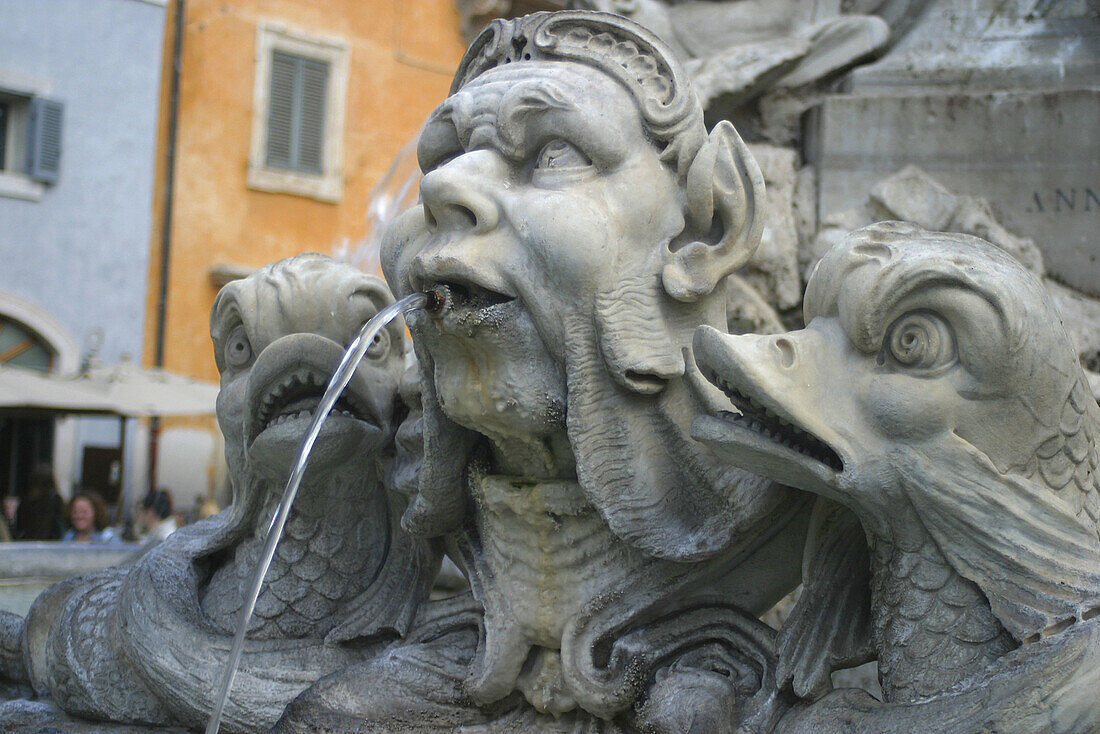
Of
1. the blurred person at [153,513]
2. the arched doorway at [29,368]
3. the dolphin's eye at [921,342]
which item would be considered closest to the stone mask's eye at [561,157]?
the dolphin's eye at [921,342]

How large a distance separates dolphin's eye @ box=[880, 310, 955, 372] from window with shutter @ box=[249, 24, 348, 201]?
548 inches

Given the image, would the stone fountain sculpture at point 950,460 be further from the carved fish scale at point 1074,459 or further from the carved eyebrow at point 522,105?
the carved eyebrow at point 522,105

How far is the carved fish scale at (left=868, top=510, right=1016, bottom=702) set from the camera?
1.76 meters

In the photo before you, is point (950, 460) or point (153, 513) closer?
point (950, 460)

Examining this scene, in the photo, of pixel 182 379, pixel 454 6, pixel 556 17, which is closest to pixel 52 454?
pixel 182 379

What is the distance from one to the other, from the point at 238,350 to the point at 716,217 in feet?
3.77

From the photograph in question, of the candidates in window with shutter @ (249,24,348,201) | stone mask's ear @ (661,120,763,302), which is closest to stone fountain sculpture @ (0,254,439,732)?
stone mask's ear @ (661,120,763,302)

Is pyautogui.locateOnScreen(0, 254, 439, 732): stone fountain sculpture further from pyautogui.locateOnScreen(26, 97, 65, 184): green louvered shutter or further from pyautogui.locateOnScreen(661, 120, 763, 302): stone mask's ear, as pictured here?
pyautogui.locateOnScreen(26, 97, 65, 184): green louvered shutter

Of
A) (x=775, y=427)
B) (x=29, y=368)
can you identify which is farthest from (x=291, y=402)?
(x=29, y=368)

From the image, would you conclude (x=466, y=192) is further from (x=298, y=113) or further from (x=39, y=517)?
(x=298, y=113)

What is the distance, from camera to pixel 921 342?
68.5 inches

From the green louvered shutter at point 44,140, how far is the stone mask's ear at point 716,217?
12.8 metres

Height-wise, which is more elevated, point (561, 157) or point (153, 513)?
point (561, 157)

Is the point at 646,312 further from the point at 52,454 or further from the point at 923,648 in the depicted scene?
the point at 52,454
